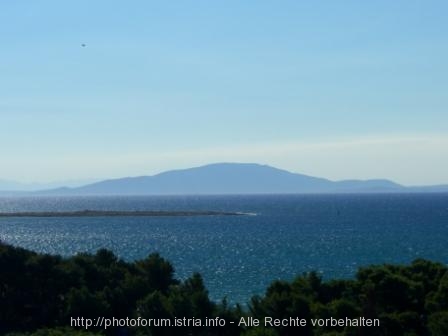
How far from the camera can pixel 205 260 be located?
6750cm

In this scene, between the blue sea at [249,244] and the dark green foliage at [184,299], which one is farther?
the blue sea at [249,244]

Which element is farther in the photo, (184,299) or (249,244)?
(249,244)

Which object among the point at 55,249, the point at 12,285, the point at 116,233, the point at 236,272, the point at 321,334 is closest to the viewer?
the point at 321,334

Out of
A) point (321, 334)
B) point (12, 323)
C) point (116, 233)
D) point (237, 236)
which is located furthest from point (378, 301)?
point (116, 233)

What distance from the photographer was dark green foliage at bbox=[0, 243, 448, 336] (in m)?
25.4

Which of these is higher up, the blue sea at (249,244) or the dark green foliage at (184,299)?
the dark green foliage at (184,299)

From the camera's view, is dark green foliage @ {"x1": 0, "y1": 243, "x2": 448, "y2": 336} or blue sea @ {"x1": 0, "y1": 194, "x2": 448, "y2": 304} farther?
blue sea @ {"x1": 0, "y1": 194, "x2": 448, "y2": 304}

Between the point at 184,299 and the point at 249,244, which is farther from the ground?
the point at 184,299

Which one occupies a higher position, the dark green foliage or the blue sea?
the dark green foliage

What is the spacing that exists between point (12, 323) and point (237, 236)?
2757 inches

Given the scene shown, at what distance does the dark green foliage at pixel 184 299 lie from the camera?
2542 cm

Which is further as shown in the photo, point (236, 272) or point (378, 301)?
point (236, 272)

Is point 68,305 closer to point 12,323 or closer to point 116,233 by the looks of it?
point 12,323

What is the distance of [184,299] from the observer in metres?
26.6
